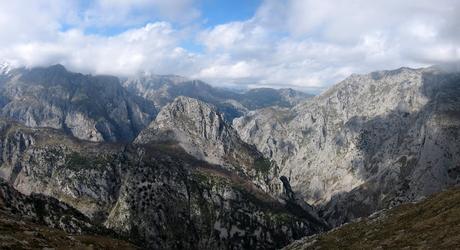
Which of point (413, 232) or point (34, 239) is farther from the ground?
point (34, 239)

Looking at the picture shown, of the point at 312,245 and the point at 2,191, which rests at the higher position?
the point at 2,191

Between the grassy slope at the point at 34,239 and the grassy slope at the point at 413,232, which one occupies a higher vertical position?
the grassy slope at the point at 34,239

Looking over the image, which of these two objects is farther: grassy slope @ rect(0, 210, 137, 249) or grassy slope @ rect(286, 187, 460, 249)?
grassy slope @ rect(286, 187, 460, 249)

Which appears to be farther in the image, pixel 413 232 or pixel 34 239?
pixel 413 232

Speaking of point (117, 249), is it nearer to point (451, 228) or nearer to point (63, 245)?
point (63, 245)

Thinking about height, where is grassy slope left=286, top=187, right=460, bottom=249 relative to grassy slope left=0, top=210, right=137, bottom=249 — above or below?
below

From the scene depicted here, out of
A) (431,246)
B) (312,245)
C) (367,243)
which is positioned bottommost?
(312,245)

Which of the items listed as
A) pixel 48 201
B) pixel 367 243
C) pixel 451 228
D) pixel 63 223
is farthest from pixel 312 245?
pixel 48 201

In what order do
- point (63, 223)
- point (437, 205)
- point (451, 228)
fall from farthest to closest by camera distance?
1. point (63, 223)
2. point (437, 205)
3. point (451, 228)
